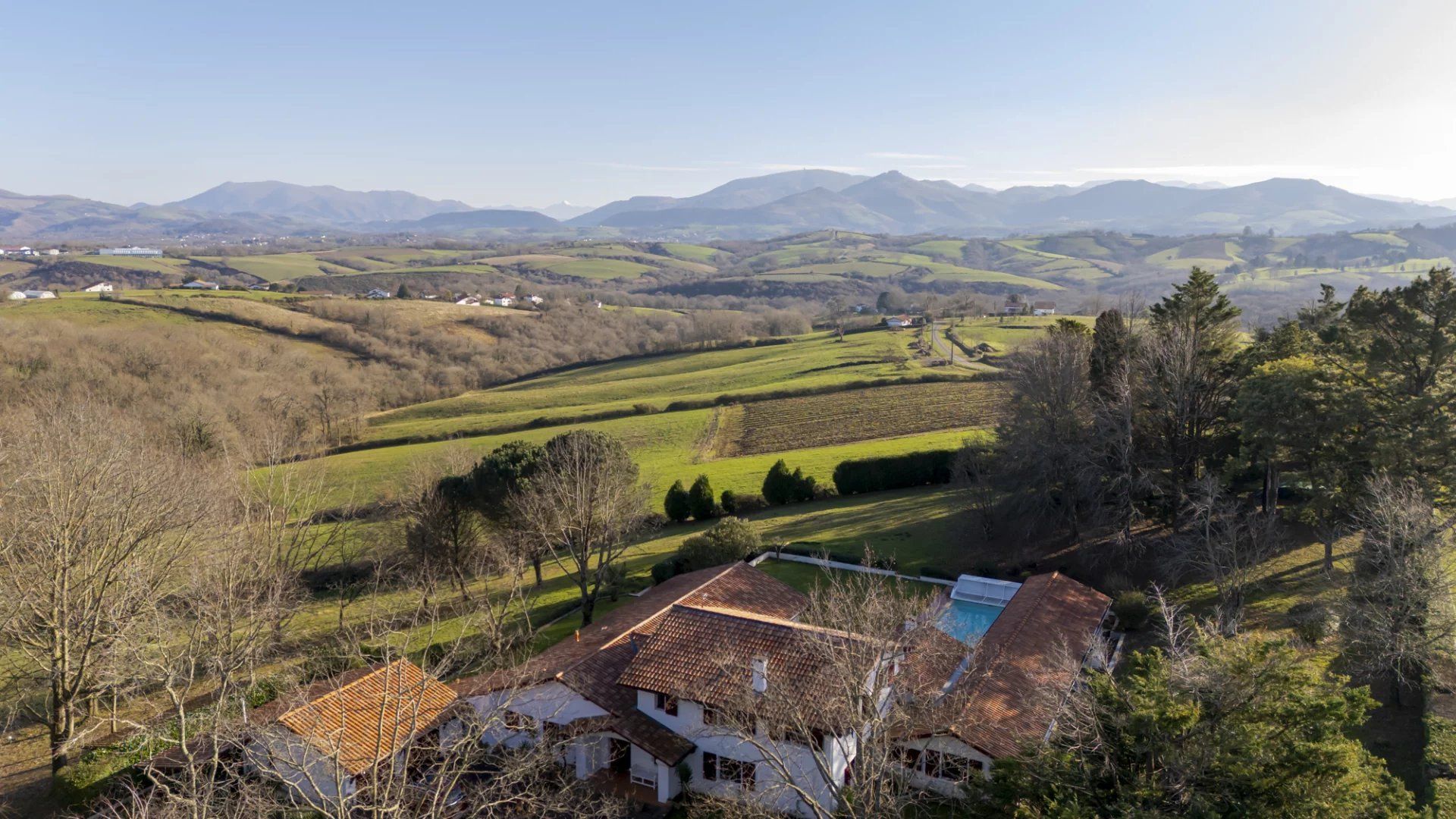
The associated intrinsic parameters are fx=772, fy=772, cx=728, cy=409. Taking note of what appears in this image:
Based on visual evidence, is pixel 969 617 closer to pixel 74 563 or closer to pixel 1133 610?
pixel 1133 610

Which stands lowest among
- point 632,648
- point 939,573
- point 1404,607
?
point 939,573

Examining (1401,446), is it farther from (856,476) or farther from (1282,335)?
(856,476)

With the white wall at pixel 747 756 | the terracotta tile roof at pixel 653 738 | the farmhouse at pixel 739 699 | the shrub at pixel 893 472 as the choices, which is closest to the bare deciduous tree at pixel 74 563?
the farmhouse at pixel 739 699

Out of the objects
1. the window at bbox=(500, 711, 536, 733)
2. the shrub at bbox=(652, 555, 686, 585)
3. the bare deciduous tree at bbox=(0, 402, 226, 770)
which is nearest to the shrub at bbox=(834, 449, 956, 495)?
the shrub at bbox=(652, 555, 686, 585)

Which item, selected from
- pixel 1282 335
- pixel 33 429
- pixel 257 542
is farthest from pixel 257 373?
pixel 1282 335

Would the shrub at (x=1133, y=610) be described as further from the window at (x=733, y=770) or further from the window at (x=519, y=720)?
the window at (x=519, y=720)

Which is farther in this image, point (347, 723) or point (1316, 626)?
point (1316, 626)

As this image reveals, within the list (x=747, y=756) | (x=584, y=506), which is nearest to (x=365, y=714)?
(x=747, y=756)
